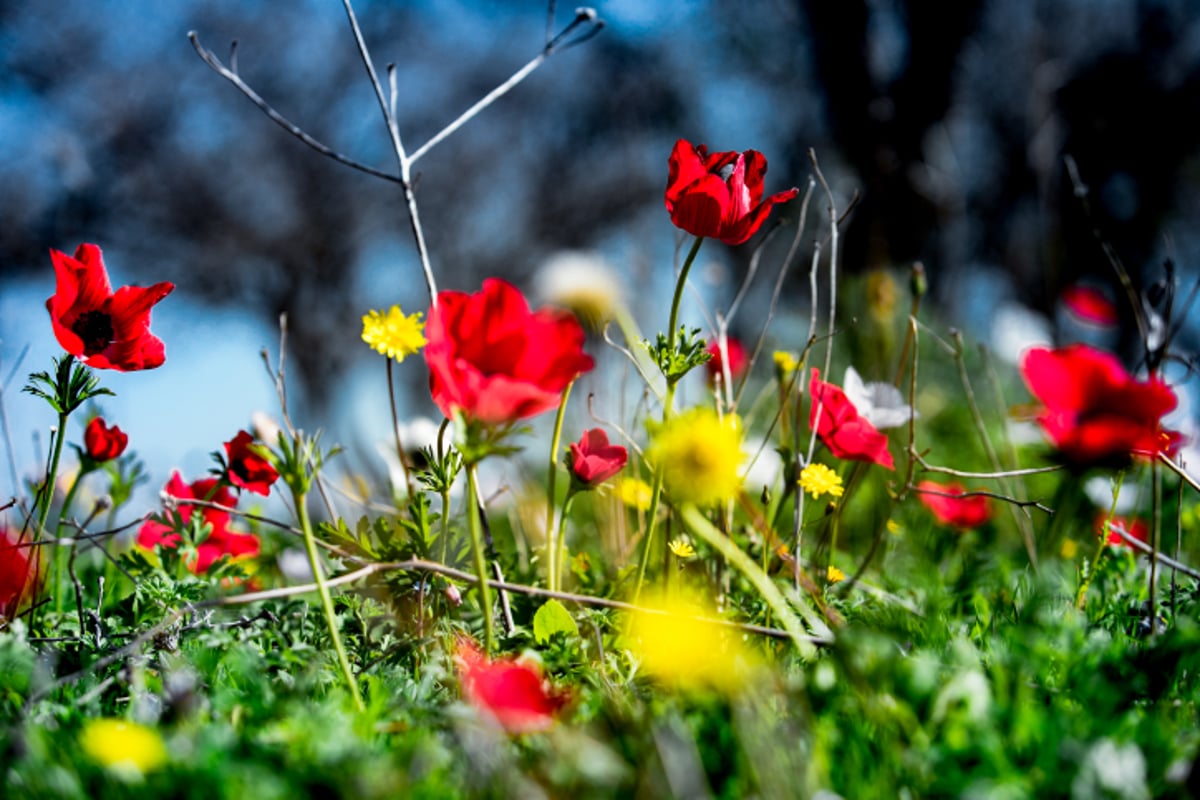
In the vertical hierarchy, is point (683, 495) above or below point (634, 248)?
below

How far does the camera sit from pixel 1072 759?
0.70 meters

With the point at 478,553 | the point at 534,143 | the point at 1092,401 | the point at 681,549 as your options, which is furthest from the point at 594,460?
the point at 534,143

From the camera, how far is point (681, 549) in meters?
1.24

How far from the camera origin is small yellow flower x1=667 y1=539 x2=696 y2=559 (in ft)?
3.88

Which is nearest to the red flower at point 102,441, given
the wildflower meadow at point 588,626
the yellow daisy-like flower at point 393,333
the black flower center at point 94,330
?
the wildflower meadow at point 588,626

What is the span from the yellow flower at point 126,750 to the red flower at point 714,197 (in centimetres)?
72

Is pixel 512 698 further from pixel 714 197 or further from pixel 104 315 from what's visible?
pixel 104 315

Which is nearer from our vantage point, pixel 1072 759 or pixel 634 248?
pixel 1072 759

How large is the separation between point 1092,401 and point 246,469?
3.17 ft

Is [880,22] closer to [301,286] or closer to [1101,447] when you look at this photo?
[1101,447]

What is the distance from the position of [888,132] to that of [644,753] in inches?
212

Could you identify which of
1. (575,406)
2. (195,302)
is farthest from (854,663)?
(195,302)

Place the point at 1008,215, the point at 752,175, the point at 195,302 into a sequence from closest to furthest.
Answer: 1. the point at 752,175
2. the point at 195,302
3. the point at 1008,215

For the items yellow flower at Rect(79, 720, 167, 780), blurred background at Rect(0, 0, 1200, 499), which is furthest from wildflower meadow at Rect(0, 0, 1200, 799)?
blurred background at Rect(0, 0, 1200, 499)
